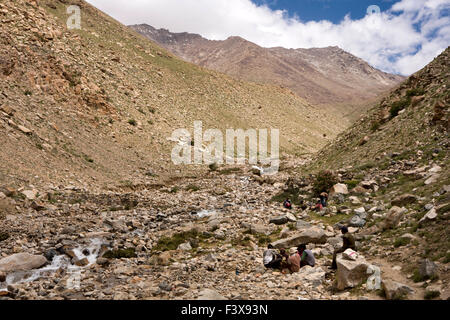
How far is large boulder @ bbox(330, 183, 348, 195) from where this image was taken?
17969 mm

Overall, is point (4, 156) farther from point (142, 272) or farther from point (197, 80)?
point (197, 80)

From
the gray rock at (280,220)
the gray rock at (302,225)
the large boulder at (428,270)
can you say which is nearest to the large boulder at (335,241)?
the gray rock at (302,225)

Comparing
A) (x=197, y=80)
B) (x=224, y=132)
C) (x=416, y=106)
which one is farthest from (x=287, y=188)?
(x=197, y=80)

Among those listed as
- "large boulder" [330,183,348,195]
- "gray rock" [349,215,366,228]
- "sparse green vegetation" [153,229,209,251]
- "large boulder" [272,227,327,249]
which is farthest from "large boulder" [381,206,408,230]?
"sparse green vegetation" [153,229,209,251]

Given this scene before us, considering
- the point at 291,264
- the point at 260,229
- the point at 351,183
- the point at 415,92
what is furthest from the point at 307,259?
the point at 415,92

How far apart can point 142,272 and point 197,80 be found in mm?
51502

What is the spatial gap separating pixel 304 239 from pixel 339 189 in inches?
243

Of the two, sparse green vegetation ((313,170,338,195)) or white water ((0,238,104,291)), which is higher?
sparse green vegetation ((313,170,338,195))

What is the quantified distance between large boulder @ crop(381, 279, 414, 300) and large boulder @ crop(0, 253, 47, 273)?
11.6 metres

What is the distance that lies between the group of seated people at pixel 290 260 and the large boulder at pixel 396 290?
313cm

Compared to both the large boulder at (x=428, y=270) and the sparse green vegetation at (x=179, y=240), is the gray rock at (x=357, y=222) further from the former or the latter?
the sparse green vegetation at (x=179, y=240)

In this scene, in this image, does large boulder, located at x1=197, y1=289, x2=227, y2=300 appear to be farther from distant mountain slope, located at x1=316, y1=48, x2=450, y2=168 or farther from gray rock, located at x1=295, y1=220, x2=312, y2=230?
Answer: distant mountain slope, located at x1=316, y1=48, x2=450, y2=168

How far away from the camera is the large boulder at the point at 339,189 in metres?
18.0
